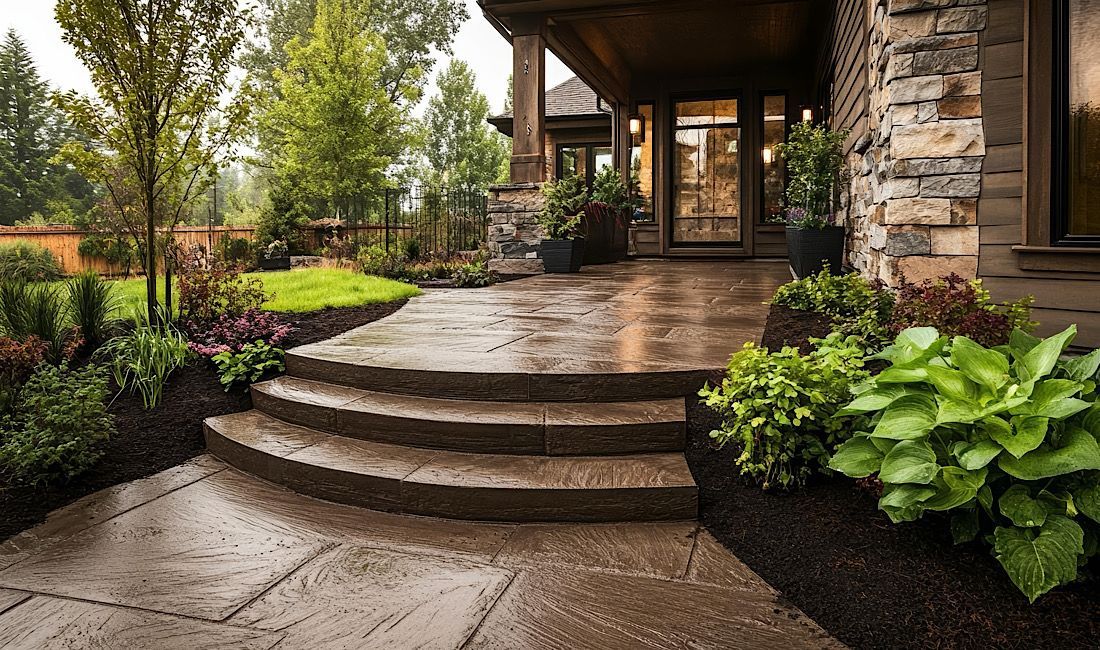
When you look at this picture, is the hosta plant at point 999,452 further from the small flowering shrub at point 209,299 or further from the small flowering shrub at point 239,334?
the small flowering shrub at point 209,299

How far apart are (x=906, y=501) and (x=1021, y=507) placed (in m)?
0.28

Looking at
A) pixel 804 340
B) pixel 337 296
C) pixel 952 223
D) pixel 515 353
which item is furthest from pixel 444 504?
pixel 337 296

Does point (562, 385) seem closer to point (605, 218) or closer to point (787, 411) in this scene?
point (787, 411)

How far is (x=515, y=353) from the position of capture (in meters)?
3.76

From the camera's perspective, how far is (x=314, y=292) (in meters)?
6.22

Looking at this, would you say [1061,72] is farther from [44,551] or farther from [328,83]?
[328,83]

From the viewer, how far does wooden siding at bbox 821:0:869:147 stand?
515 cm

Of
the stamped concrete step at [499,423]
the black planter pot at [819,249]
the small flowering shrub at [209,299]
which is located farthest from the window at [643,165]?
the stamped concrete step at [499,423]

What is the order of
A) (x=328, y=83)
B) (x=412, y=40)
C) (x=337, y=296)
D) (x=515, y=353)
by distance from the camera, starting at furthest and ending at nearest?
(x=412, y=40) → (x=328, y=83) → (x=337, y=296) → (x=515, y=353)

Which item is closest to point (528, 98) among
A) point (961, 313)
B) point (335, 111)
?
point (961, 313)

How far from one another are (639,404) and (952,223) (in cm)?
209

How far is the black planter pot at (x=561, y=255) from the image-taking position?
28.9 ft

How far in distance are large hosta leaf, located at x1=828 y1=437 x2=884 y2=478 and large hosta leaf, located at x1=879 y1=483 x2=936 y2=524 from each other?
11 centimetres

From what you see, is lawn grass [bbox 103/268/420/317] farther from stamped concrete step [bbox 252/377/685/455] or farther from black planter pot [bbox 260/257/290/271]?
black planter pot [bbox 260/257/290/271]
